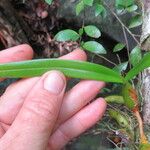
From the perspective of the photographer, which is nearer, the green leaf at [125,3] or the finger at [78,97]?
the finger at [78,97]

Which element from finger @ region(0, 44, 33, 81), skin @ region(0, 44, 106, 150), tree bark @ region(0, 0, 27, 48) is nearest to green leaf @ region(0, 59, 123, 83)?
skin @ region(0, 44, 106, 150)

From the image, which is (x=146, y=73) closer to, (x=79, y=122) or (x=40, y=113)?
(x=79, y=122)

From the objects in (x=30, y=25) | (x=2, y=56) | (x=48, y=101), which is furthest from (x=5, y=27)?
(x=48, y=101)

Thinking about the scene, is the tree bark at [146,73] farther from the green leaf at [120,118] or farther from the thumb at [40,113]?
the thumb at [40,113]

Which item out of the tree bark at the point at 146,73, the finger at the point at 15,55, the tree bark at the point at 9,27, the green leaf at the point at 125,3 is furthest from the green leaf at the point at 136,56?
the tree bark at the point at 9,27

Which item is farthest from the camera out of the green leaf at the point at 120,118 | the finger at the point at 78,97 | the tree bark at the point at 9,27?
the tree bark at the point at 9,27

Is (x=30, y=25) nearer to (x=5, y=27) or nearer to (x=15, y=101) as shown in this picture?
(x=5, y=27)
